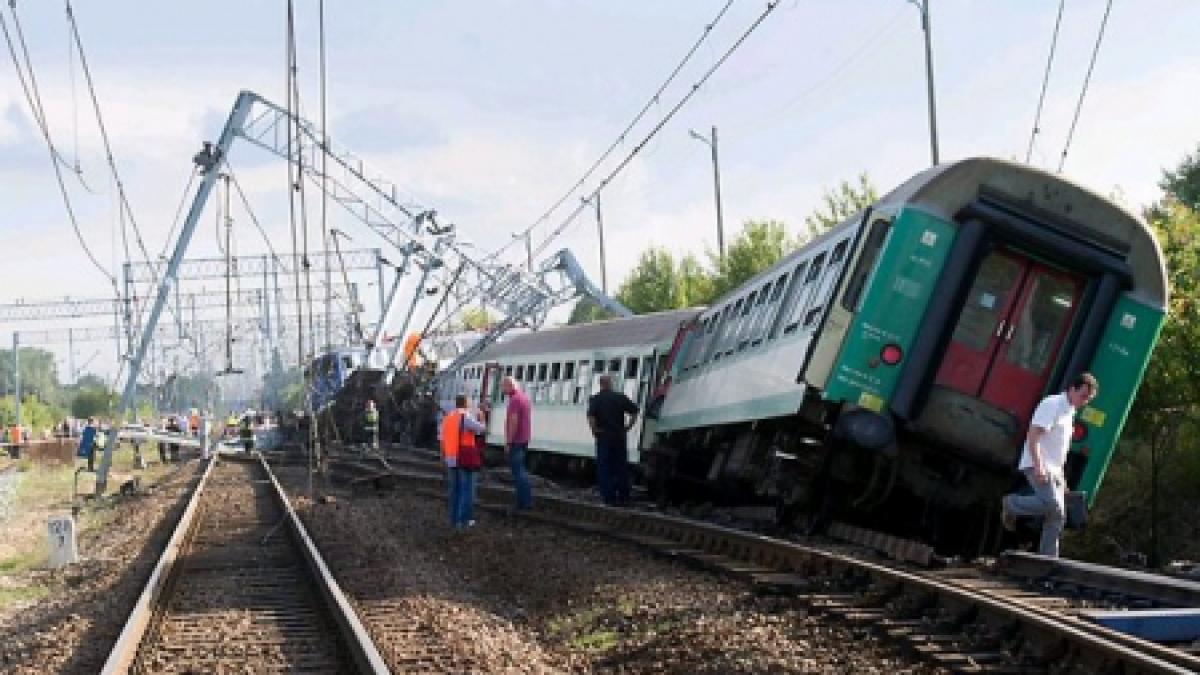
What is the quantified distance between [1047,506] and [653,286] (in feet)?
182

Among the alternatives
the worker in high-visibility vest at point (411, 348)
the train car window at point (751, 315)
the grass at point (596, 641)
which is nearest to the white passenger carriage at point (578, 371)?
the train car window at point (751, 315)

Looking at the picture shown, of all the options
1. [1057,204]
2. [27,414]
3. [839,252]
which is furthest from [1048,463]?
[27,414]

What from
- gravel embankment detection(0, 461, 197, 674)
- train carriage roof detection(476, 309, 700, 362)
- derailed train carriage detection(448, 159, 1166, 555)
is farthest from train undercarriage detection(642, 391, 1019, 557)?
train carriage roof detection(476, 309, 700, 362)

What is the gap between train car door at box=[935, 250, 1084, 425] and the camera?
1379cm

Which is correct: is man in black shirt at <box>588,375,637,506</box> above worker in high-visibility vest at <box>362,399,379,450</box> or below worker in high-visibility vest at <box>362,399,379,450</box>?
above

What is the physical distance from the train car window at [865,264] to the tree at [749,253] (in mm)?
37085

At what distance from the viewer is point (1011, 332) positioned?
13883mm

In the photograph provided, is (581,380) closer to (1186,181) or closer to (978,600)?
(978,600)

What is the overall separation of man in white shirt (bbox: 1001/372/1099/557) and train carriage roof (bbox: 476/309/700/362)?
11.4 m

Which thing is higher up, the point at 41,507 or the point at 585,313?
the point at 585,313

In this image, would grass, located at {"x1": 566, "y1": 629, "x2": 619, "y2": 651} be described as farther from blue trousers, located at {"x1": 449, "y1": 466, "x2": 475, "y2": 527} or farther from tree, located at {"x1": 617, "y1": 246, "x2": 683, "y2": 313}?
tree, located at {"x1": 617, "y1": 246, "x2": 683, "y2": 313}

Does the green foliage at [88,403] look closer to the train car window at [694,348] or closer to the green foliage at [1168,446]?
the train car window at [694,348]

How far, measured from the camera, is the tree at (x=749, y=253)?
5203cm

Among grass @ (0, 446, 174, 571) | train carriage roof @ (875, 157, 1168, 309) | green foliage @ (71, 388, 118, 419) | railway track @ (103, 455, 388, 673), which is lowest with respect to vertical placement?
green foliage @ (71, 388, 118, 419)
